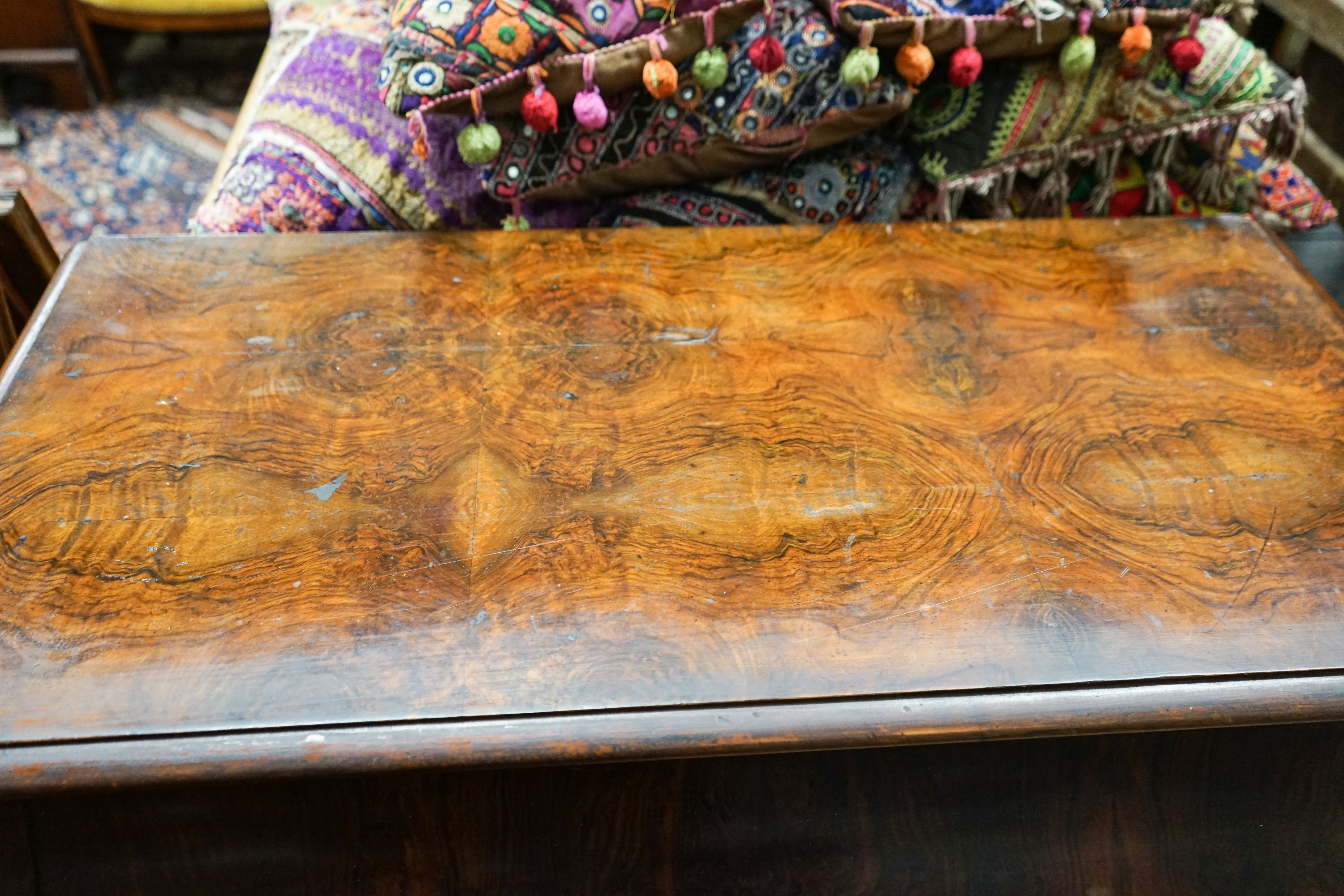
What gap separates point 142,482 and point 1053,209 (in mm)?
1098

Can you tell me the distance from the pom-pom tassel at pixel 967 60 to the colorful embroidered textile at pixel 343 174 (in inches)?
18.5

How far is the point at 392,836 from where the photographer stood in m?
0.76

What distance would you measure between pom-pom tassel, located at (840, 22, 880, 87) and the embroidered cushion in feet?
0.46

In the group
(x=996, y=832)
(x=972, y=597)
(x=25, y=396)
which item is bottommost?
(x=996, y=832)

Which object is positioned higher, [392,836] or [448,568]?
[448,568]

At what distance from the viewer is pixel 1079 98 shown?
1173 millimetres

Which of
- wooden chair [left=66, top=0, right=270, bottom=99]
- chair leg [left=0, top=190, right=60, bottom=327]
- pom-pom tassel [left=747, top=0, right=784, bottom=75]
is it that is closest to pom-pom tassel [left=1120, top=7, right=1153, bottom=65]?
pom-pom tassel [left=747, top=0, right=784, bottom=75]

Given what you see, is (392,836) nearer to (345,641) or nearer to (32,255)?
(345,641)

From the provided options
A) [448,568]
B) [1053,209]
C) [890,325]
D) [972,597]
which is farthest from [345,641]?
[1053,209]

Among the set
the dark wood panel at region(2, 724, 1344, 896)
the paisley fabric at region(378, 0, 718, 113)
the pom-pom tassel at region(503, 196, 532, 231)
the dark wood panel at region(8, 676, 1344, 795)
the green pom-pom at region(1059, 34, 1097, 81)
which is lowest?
the dark wood panel at region(2, 724, 1344, 896)

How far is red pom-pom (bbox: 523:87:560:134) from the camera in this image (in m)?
1.05

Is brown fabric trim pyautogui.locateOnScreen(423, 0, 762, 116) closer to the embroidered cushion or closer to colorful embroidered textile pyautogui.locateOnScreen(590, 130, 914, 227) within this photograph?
colorful embroidered textile pyautogui.locateOnScreen(590, 130, 914, 227)

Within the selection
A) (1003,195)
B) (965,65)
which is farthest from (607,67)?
(1003,195)

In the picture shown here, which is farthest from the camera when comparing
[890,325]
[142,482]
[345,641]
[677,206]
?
[677,206]
